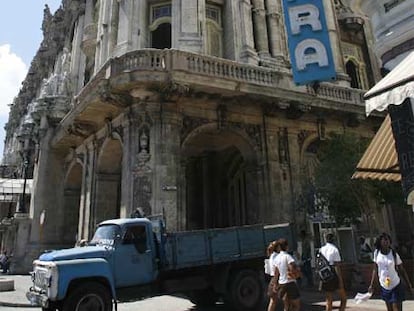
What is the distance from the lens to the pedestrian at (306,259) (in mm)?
14273

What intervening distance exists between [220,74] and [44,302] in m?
10.4

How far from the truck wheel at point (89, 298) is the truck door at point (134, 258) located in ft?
1.85

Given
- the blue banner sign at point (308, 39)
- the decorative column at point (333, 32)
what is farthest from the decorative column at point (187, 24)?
the decorative column at point (333, 32)

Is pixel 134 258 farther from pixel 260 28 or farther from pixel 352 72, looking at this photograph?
pixel 352 72

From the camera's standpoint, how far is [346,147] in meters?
14.2

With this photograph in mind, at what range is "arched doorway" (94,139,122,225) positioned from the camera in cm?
1823

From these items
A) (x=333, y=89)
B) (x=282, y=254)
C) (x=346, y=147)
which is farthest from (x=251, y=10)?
(x=282, y=254)

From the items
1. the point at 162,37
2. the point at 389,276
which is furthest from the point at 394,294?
the point at 162,37

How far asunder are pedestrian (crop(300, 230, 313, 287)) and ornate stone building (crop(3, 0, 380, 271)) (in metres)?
0.77

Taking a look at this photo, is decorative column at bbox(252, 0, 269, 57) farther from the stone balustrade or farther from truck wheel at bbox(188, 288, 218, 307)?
truck wheel at bbox(188, 288, 218, 307)

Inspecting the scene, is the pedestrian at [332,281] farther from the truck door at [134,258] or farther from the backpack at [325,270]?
the truck door at [134,258]

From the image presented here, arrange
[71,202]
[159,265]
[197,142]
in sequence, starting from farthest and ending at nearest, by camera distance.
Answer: [71,202], [197,142], [159,265]

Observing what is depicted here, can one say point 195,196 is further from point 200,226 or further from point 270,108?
point 270,108

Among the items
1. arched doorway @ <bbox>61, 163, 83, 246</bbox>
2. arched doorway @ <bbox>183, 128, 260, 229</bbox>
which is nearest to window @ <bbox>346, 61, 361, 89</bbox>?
arched doorway @ <bbox>183, 128, 260, 229</bbox>
